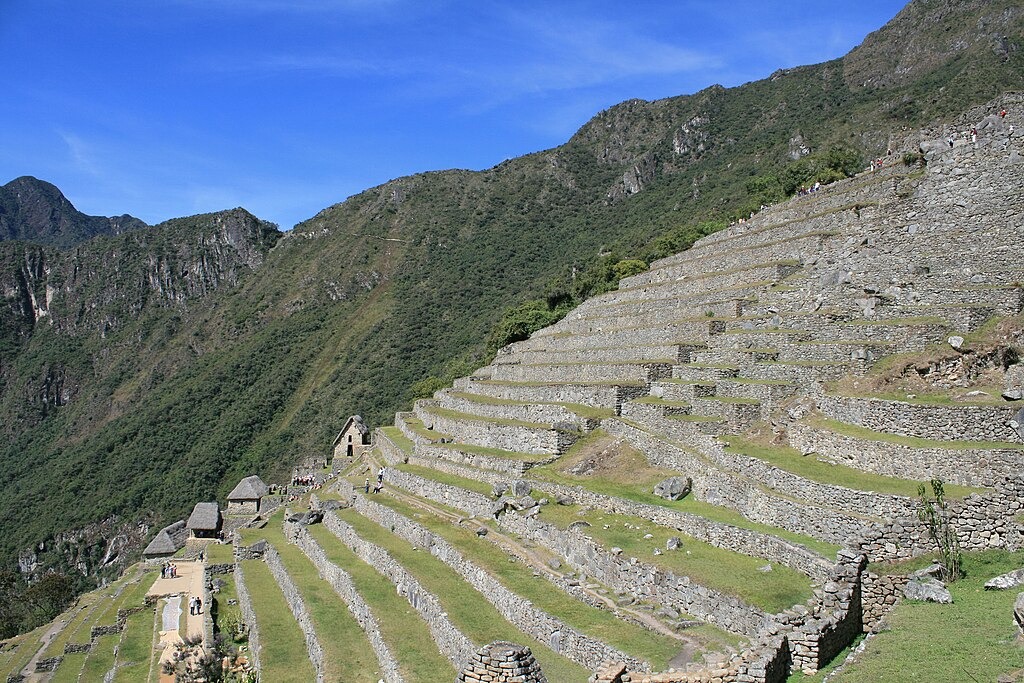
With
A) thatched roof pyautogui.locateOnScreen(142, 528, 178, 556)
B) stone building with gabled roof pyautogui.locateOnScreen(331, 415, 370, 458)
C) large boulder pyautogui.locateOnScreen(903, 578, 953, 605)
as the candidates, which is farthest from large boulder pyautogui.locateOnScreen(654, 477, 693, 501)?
stone building with gabled roof pyautogui.locateOnScreen(331, 415, 370, 458)

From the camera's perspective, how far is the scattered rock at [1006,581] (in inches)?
396

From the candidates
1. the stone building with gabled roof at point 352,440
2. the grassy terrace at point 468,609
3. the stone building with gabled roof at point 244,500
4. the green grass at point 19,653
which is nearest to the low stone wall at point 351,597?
the grassy terrace at point 468,609

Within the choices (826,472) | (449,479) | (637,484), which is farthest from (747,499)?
(449,479)

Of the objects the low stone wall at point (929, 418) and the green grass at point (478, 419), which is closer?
the low stone wall at point (929, 418)

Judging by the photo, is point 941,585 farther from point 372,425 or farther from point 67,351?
point 67,351

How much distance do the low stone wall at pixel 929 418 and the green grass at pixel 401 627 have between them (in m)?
9.50

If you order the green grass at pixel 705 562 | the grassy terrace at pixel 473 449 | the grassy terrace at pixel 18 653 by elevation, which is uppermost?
the grassy terrace at pixel 473 449

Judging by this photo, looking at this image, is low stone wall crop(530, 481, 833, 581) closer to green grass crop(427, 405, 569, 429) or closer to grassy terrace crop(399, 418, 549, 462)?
grassy terrace crop(399, 418, 549, 462)

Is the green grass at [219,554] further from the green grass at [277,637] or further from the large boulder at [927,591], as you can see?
the large boulder at [927,591]

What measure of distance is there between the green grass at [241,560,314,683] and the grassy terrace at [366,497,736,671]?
174 inches

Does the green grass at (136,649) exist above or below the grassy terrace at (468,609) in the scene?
below

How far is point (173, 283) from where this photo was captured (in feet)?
632

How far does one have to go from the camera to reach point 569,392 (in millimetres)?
25250

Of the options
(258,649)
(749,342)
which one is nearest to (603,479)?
(749,342)
